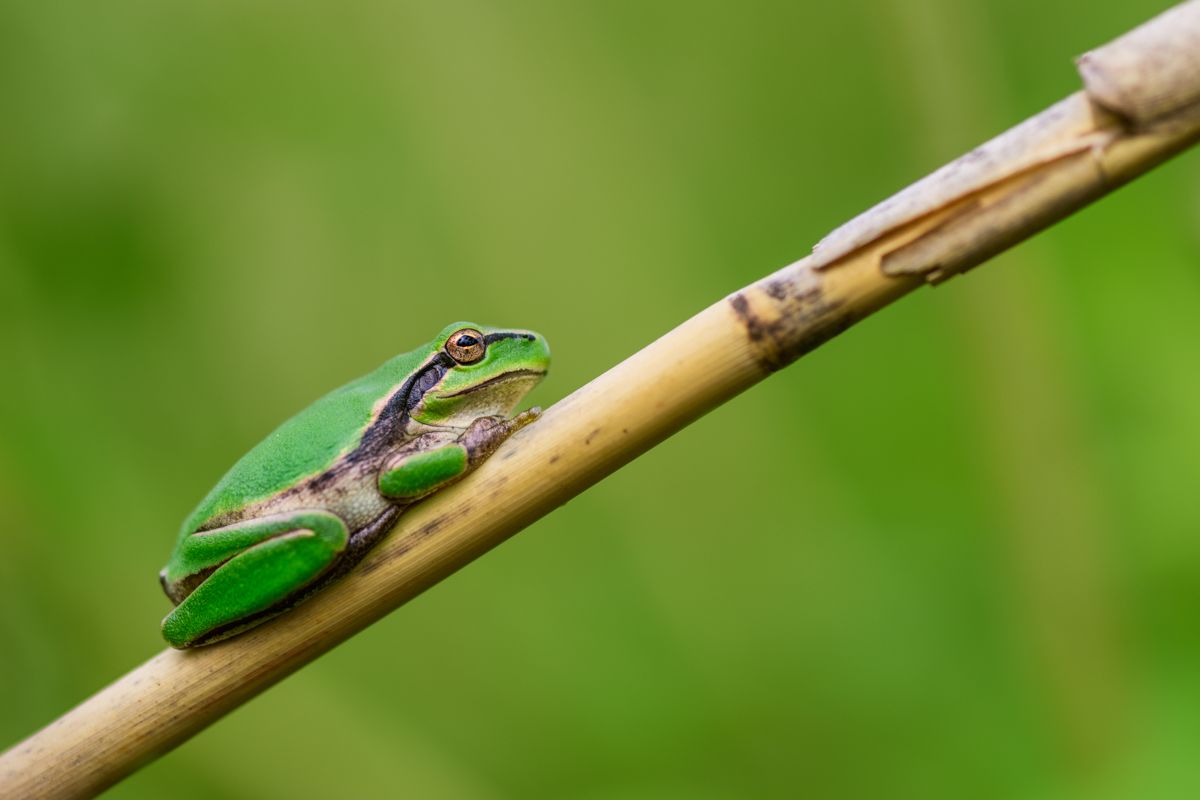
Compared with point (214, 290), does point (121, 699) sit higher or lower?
lower

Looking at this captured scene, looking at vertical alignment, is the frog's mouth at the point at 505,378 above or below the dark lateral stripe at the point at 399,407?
below

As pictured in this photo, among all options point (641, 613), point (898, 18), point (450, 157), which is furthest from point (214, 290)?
point (898, 18)

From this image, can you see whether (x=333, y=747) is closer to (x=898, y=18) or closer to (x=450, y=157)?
(x=450, y=157)

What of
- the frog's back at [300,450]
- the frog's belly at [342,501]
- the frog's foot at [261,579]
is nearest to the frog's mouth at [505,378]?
the frog's back at [300,450]

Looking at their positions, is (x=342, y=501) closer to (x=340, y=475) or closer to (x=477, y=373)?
(x=340, y=475)

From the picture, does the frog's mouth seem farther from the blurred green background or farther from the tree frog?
the blurred green background

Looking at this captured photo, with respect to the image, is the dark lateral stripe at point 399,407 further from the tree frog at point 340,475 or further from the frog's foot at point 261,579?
the frog's foot at point 261,579

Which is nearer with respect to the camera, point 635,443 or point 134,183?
point 635,443
